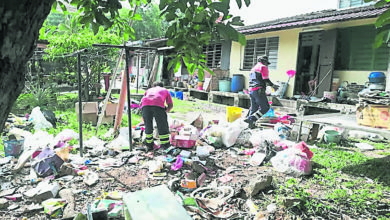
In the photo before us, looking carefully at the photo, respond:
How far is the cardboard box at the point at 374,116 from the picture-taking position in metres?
4.64

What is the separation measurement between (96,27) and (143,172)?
9.05ft

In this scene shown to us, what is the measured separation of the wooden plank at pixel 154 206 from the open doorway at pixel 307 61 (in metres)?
8.66

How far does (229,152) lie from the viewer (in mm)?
5328

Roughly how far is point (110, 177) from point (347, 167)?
Answer: 12.2 ft

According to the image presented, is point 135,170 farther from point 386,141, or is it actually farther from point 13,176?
point 386,141

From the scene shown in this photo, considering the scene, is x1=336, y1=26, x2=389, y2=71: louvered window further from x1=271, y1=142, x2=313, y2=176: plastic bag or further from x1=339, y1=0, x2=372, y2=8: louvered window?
x1=271, y1=142, x2=313, y2=176: plastic bag

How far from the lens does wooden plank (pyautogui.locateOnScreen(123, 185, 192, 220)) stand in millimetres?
1814

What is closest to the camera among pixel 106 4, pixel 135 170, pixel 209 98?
pixel 106 4

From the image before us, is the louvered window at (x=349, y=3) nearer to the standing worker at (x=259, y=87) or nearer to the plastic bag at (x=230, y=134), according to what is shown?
the standing worker at (x=259, y=87)

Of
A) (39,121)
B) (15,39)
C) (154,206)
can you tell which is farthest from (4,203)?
(39,121)

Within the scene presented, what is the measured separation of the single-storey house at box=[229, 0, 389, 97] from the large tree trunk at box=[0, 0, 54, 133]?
6317mm

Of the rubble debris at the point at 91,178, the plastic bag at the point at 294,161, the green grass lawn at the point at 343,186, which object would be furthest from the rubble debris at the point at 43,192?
the plastic bag at the point at 294,161

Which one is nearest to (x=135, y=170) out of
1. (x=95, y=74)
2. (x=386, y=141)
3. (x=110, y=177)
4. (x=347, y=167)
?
(x=110, y=177)

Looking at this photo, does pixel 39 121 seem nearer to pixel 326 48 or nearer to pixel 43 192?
pixel 43 192
